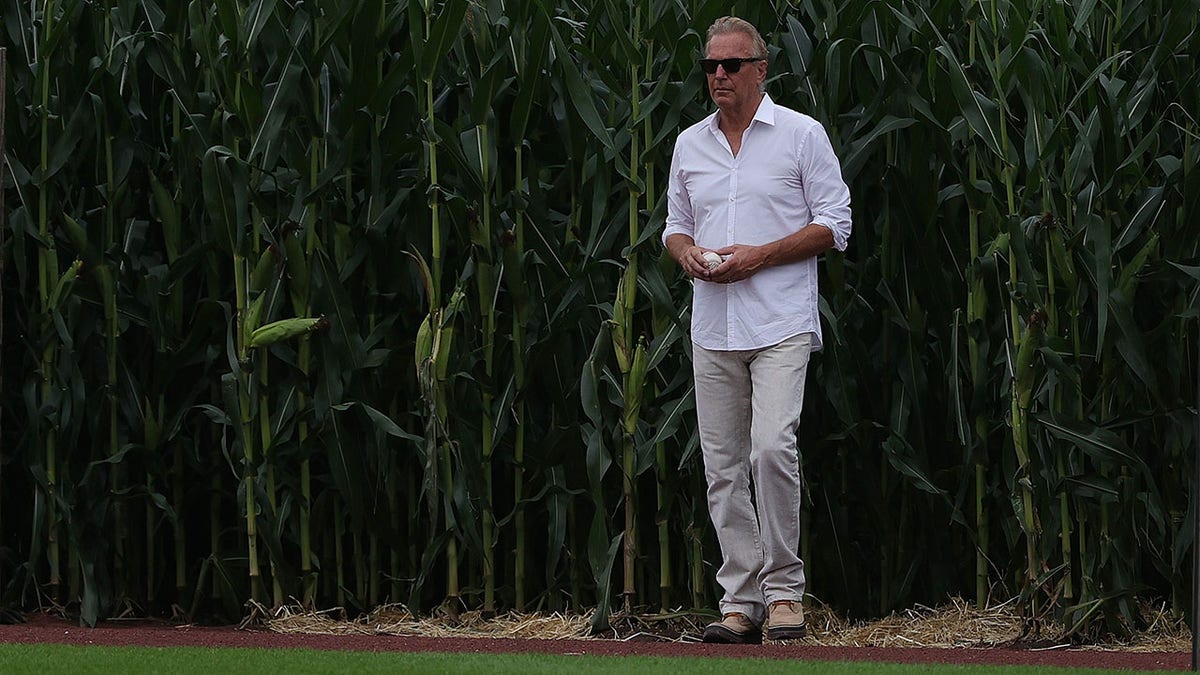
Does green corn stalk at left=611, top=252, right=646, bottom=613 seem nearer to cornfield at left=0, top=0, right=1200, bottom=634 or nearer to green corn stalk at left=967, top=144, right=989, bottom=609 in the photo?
cornfield at left=0, top=0, right=1200, bottom=634

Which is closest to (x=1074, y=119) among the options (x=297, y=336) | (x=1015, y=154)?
(x=1015, y=154)

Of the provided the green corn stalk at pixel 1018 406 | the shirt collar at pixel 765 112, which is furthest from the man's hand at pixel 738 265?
the green corn stalk at pixel 1018 406

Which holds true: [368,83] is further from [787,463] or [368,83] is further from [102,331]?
[787,463]

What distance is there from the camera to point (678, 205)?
514cm

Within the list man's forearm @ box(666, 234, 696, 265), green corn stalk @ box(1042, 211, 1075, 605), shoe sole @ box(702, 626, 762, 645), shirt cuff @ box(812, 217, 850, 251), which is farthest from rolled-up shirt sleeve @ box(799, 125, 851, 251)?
shoe sole @ box(702, 626, 762, 645)

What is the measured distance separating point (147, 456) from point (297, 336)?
0.70 meters

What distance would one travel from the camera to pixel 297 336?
5.41 metres

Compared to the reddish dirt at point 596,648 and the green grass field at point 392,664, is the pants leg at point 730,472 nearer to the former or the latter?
the reddish dirt at point 596,648

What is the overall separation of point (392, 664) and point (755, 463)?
124 centimetres

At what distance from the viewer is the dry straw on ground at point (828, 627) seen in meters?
5.17

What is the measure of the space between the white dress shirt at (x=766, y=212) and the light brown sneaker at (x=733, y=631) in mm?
784

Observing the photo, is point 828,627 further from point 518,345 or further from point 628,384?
point 518,345

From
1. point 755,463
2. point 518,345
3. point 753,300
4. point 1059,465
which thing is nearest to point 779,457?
point 755,463

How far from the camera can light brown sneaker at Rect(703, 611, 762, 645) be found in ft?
16.4
